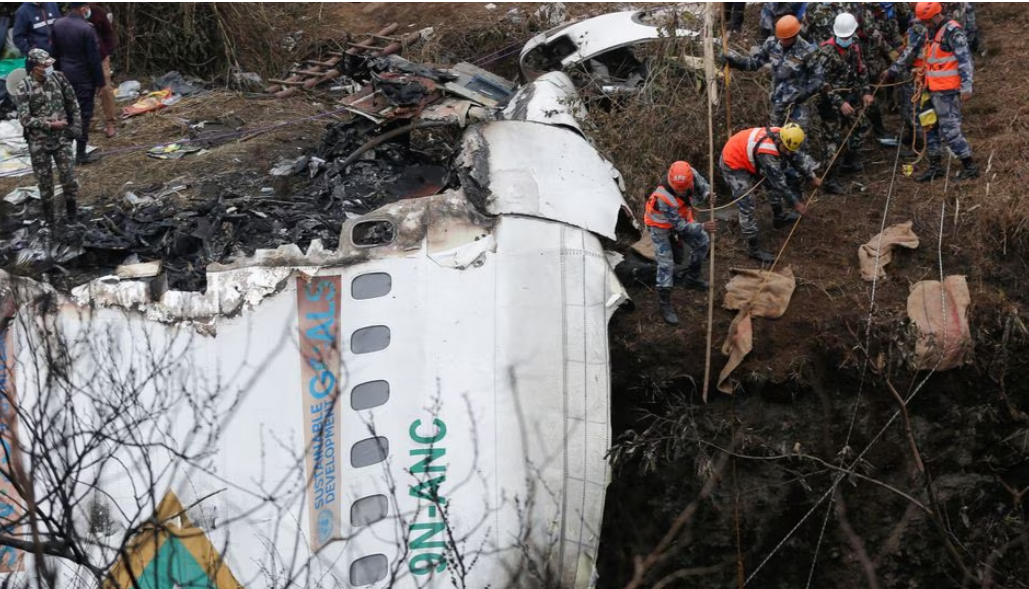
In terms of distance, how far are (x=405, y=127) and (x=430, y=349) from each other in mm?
2540

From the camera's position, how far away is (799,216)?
26.3 ft

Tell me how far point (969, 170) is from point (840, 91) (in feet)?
4.03

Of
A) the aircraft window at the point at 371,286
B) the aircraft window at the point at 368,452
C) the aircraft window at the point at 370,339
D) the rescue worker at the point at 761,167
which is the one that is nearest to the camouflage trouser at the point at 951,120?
Answer: the rescue worker at the point at 761,167

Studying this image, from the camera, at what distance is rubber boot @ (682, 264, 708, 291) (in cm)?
773

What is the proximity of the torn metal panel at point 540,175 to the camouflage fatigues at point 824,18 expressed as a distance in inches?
106

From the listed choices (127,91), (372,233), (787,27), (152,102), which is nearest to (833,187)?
(787,27)

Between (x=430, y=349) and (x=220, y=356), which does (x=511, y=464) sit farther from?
(x=220, y=356)

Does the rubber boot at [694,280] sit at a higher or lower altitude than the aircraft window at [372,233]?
lower

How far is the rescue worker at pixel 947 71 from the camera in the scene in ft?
25.6

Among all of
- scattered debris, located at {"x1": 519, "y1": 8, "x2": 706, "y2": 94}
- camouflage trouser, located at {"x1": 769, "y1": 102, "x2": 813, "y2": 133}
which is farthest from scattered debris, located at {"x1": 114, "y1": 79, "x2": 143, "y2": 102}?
camouflage trouser, located at {"x1": 769, "y1": 102, "x2": 813, "y2": 133}

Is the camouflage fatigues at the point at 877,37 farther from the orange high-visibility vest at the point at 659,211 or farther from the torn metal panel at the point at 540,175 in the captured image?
the torn metal panel at the point at 540,175

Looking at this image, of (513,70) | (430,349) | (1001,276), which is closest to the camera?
(430,349)

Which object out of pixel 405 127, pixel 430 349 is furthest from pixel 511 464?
pixel 405 127

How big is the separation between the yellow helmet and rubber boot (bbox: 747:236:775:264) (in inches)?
33.2
